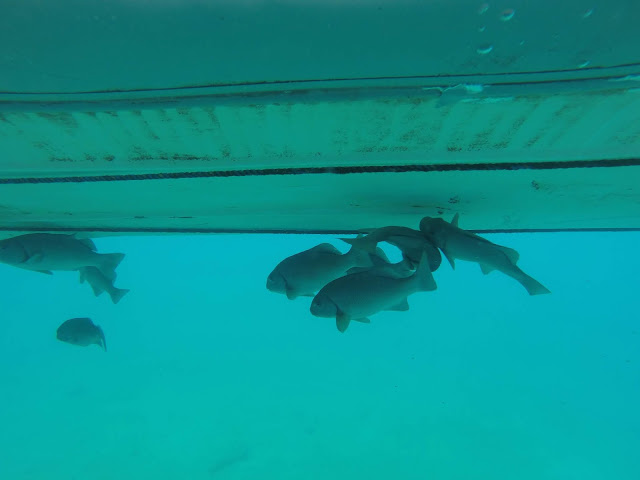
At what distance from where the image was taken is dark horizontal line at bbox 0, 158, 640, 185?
214cm

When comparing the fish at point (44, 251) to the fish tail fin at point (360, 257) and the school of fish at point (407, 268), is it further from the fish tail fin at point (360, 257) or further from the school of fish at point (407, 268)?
the fish tail fin at point (360, 257)

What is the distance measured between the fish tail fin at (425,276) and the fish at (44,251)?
2.66m

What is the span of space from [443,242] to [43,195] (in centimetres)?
264

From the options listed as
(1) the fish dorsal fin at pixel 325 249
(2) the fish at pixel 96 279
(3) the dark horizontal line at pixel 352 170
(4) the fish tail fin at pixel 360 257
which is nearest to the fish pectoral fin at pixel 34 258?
(3) the dark horizontal line at pixel 352 170

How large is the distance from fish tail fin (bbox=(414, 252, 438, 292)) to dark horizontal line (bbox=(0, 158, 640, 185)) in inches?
19.7

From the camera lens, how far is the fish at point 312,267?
8.86 feet

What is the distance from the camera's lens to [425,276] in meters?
2.27

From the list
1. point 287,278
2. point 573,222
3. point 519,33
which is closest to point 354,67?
point 519,33

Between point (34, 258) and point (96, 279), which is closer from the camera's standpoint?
point (34, 258)

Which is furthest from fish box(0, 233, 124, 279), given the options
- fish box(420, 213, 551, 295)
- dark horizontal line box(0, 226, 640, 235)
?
fish box(420, 213, 551, 295)

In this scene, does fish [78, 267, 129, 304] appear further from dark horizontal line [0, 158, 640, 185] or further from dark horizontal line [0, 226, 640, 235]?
dark horizontal line [0, 158, 640, 185]

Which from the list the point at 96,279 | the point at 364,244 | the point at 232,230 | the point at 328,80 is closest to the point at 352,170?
the point at 364,244

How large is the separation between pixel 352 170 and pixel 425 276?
2.40 feet

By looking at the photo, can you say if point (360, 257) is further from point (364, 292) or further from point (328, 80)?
point (328, 80)
